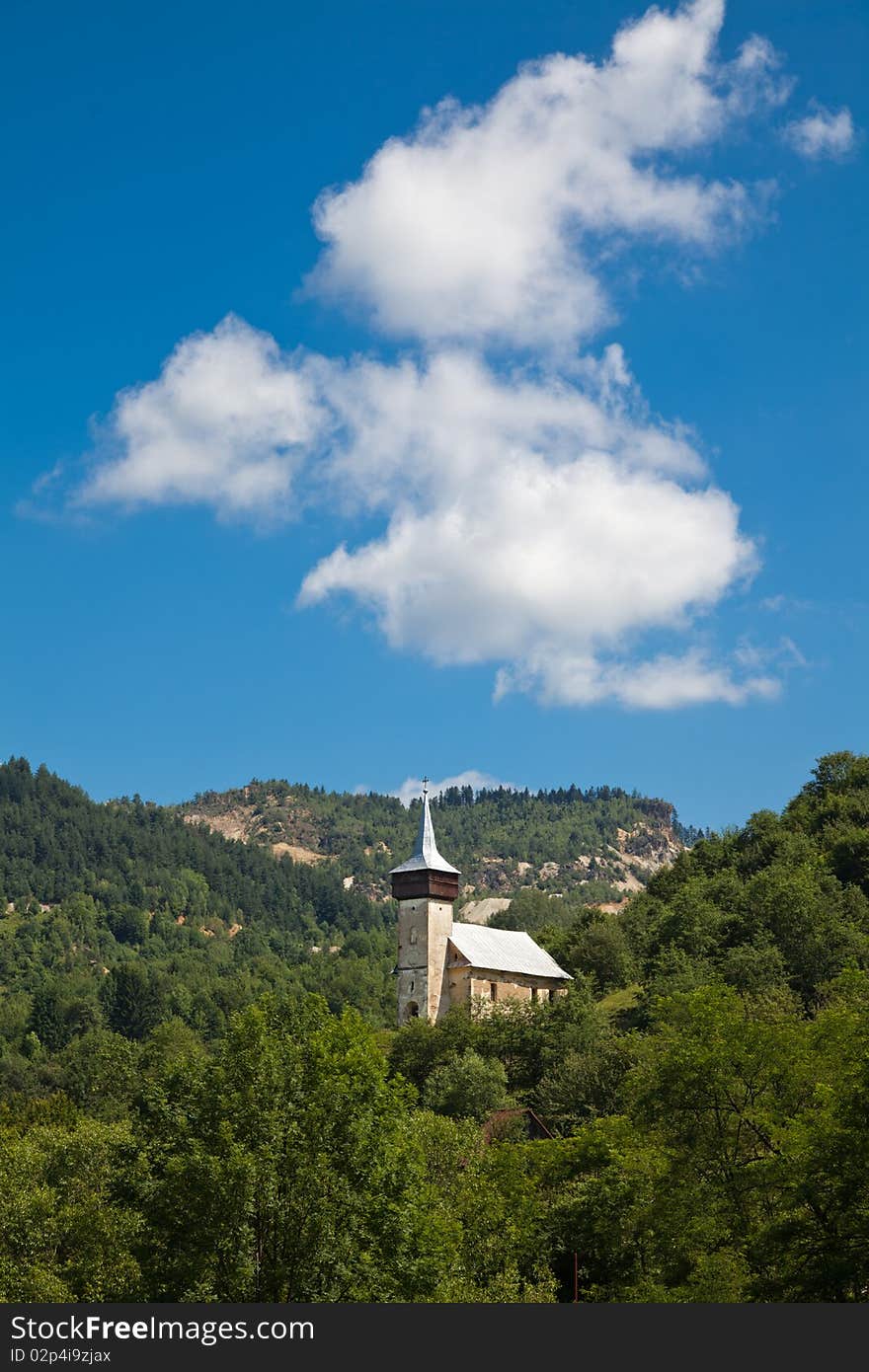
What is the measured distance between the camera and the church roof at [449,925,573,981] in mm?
101250

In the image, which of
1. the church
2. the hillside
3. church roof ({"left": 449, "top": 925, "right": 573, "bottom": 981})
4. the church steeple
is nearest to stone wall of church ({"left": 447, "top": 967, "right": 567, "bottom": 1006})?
the church

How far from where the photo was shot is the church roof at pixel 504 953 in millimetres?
101250

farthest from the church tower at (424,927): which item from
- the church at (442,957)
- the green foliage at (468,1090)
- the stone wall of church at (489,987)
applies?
the green foliage at (468,1090)

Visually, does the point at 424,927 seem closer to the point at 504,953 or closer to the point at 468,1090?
the point at 504,953

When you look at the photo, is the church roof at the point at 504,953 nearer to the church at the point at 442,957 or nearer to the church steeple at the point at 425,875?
the church at the point at 442,957

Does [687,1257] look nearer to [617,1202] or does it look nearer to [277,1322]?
[617,1202]

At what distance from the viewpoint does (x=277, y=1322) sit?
90.2ft

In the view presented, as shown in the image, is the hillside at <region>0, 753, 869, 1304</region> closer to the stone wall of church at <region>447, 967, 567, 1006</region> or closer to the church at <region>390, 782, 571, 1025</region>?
the stone wall of church at <region>447, 967, 567, 1006</region>

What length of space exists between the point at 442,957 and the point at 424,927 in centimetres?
225

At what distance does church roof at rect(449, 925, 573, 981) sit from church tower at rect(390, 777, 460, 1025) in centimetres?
147

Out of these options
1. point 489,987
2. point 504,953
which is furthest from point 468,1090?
point 504,953

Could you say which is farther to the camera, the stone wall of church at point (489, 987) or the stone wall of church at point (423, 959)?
the stone wall of church at point (423, 959)

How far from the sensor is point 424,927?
101 m

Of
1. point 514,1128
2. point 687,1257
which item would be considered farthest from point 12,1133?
point 687,1257
